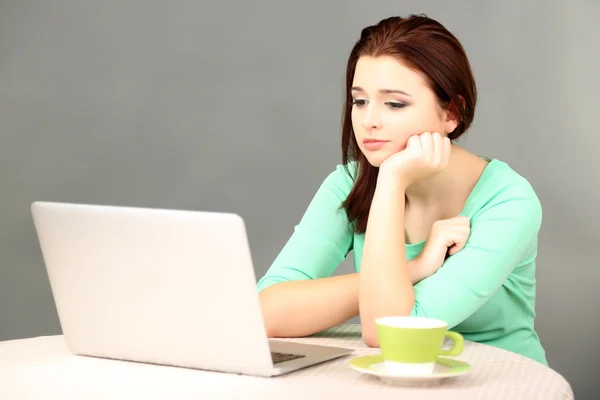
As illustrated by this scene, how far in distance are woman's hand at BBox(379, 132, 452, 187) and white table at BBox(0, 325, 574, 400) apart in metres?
0.45

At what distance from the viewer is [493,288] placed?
171cm

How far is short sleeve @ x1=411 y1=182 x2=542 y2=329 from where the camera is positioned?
5.42 ft

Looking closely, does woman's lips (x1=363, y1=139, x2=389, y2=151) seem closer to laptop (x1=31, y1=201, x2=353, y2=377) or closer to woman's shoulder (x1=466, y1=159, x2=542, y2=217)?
woman's shoulder (x1=466, y1=159, x2=542, y2=217)

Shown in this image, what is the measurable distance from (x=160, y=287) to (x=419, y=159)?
690 mm

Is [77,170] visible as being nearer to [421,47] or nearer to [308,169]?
[308,169]

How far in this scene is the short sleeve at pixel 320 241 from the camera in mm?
1990

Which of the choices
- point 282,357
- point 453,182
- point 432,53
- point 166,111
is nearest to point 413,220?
point 453,182

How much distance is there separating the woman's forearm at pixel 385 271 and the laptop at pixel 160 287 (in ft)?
0.82

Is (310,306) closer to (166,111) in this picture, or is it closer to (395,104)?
(395,104)

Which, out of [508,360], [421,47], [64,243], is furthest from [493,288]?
[64,243]

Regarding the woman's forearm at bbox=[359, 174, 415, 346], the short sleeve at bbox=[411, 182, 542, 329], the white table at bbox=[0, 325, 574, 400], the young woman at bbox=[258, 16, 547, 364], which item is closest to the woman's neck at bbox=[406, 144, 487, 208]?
the young woman at bbox=[258, 16, 547, 364]

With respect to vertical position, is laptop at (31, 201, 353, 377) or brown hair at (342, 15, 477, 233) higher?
brown hair at (342, 15, 477, 233)

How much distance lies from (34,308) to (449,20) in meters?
2.08

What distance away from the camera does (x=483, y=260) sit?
5.56 feet
